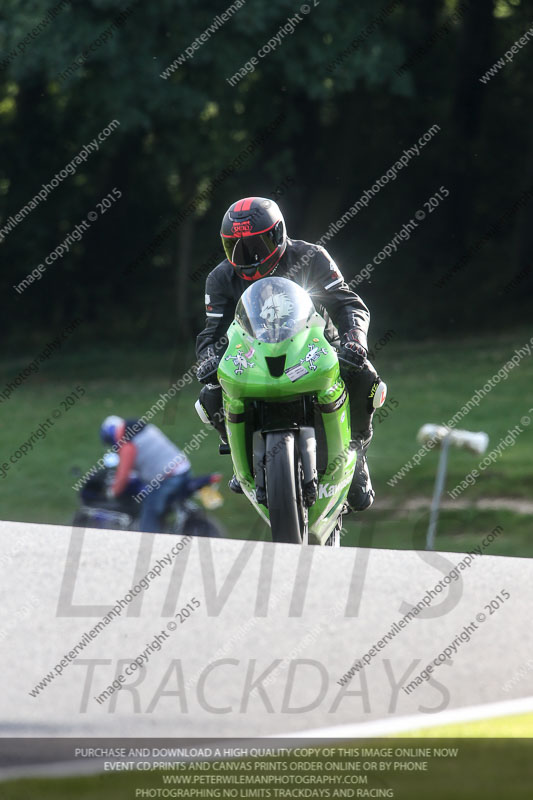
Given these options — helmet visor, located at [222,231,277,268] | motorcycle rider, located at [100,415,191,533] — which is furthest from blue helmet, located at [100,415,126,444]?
helmet visor, located at [222,231,277,268]

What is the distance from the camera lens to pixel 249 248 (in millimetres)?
5297

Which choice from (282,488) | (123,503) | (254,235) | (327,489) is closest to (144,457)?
(123,503)

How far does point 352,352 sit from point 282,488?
82 cm

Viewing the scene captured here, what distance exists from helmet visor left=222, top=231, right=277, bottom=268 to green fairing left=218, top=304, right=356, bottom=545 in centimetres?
30

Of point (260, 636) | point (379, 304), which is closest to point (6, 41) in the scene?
point (379, 304)

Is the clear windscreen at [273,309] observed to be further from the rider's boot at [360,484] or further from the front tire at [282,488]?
the rider's boot at [360,484]

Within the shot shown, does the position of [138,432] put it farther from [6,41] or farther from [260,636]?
[6,41]

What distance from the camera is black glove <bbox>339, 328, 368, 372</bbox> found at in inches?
211

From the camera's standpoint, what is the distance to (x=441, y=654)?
396cm

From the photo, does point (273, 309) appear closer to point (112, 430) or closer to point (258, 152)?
point (112, 430)

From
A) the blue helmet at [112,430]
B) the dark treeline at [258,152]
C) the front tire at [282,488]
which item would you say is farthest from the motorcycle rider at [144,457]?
the dark treeline at [258,152]

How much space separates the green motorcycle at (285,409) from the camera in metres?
5.04

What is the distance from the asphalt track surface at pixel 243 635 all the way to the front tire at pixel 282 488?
210 mm

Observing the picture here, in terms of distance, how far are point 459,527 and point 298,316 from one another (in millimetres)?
7154
